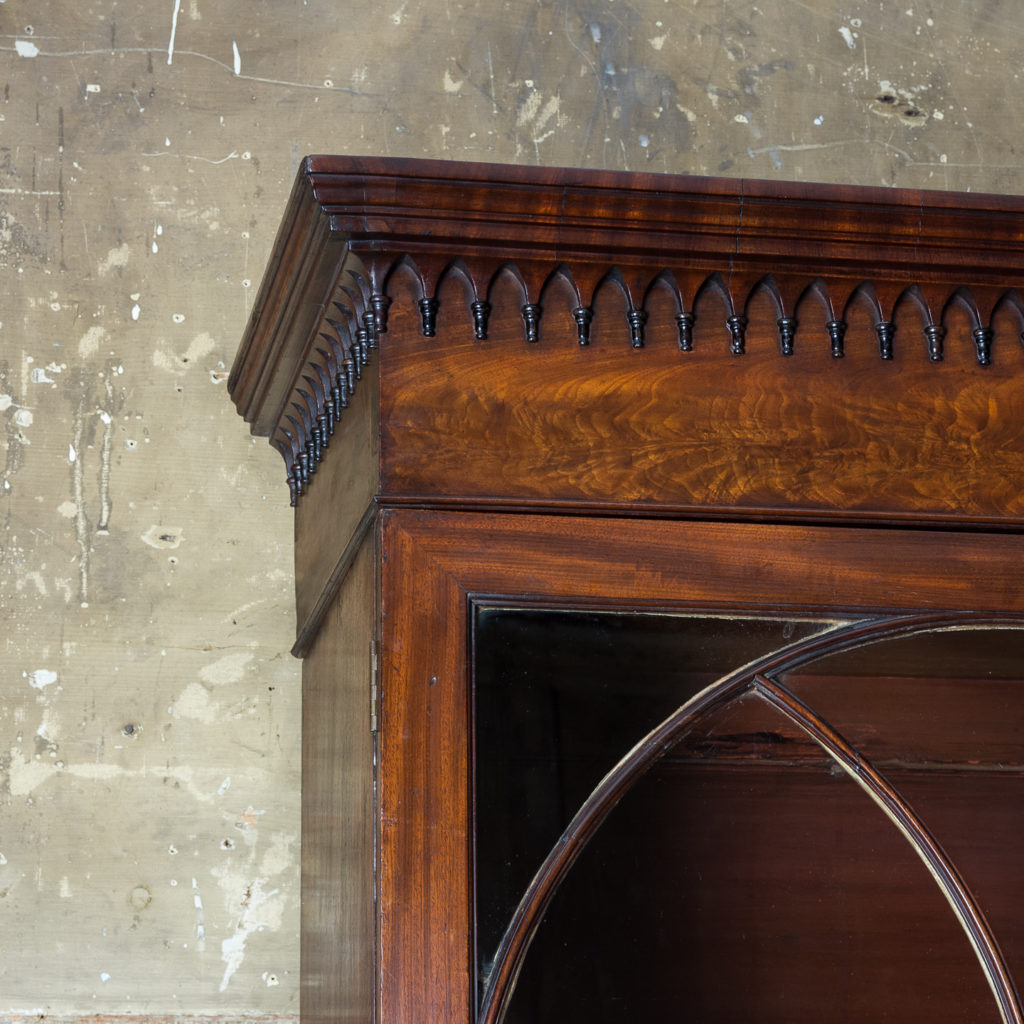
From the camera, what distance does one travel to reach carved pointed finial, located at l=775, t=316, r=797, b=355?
3.16ft

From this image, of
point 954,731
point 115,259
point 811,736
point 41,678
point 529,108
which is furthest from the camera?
point 529,108

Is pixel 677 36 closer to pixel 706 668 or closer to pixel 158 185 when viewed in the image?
pixel 158 185

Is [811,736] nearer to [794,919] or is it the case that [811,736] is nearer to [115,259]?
[794,919]

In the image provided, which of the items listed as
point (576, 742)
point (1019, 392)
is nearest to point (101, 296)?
point (576, 742)

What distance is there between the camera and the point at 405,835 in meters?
0.86

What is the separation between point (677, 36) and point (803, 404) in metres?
0.83

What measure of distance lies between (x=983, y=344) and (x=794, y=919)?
73cm

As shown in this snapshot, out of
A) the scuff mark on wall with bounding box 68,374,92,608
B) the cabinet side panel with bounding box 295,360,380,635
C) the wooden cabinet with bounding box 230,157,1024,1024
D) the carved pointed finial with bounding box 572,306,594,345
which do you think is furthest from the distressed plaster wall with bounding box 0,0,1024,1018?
the carved pointed finial with bounding box 572,306,594,345

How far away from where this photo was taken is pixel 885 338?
971 mm

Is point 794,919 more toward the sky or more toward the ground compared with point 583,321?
more toward the ground

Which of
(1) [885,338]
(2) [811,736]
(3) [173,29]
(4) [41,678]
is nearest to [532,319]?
(1) [885,338]

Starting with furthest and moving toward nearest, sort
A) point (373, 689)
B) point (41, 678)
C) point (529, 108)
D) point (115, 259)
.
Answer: point (529, 108) < point (115, 259) < point (41, 678) < point (373, 689)

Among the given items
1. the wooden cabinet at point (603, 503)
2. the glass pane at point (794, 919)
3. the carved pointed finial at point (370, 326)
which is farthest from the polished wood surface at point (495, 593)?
the glass pane at point (794, 919)

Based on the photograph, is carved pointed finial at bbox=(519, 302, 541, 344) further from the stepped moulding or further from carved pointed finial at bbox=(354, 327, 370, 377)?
carved pointed finial at bbox=(354, 327, 370, 377)
